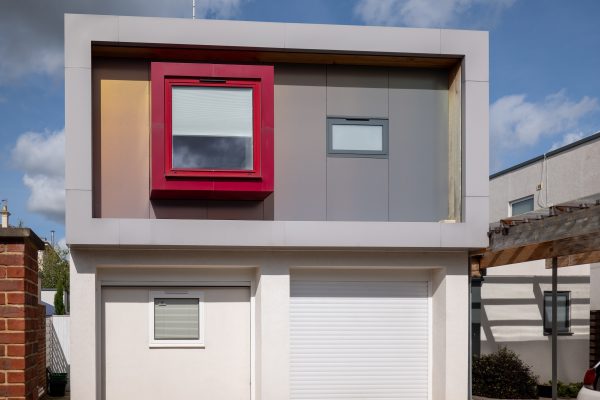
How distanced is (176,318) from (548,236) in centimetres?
566

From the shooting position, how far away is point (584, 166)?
1666 centimetres

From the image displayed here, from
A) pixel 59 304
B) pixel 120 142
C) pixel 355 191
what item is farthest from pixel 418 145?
pixel 59 304

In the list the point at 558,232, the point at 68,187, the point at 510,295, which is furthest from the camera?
the point at 510,295

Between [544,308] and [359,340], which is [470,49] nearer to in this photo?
[359,340]

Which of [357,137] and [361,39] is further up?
[361,39]

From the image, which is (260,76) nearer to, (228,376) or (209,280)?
(209,280)

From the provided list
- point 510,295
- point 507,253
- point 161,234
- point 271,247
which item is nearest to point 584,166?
point 510,295

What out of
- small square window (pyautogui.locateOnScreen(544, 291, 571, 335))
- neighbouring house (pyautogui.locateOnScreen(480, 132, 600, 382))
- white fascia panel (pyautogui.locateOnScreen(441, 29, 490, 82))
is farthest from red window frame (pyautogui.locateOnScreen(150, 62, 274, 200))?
small square window (pyautogui.locateOnScreen(544, 291, 571, 335))

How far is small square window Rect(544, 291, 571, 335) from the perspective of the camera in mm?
15671

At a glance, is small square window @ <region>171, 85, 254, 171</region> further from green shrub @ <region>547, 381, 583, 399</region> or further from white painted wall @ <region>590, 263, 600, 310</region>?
white painted wall @ <region>590, 263, 600, 310</region>

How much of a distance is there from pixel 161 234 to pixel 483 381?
8.12 meters

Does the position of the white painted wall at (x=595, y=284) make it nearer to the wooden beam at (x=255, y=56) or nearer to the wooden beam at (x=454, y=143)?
the wooden beam at (x=454, y=143)

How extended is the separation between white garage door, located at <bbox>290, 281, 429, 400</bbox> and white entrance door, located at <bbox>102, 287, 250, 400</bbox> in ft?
2.83

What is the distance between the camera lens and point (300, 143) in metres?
10.4
